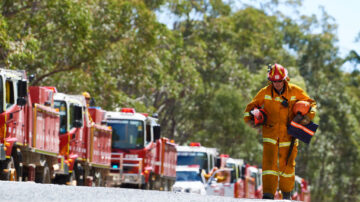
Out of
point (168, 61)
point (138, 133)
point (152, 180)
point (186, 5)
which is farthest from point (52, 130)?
point (186, 5)

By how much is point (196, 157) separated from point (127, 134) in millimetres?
7604

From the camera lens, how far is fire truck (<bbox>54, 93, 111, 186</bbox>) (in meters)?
24.4

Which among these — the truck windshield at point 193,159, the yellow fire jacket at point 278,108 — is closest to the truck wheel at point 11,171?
the yellow fire jacket at point 278,108

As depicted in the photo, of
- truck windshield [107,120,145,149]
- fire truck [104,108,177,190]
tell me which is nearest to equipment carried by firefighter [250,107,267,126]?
fire truck [104,108,177,190]

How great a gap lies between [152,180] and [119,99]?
7.17 metres

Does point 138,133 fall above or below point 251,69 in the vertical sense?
below

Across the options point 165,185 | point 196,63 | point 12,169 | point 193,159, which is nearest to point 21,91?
point 12,169

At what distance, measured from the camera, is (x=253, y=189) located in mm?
39750

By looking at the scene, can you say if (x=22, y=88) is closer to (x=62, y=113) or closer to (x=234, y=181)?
(x=62, y=113)

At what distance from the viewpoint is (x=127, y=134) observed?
102 ft

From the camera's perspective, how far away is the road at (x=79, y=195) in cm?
841

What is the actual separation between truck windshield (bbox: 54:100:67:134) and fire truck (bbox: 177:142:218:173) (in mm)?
13843

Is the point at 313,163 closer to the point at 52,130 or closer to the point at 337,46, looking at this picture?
the point at 337,46

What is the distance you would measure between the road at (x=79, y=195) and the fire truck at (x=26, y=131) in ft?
28.8
